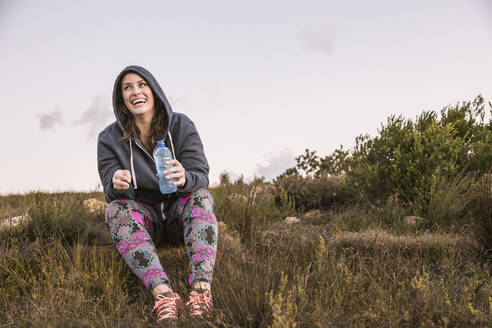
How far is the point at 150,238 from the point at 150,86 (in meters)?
1.32

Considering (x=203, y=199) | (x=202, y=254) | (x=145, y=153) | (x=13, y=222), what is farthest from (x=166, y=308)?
(x=13, y=222)

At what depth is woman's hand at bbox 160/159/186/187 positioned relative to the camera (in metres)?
2.75

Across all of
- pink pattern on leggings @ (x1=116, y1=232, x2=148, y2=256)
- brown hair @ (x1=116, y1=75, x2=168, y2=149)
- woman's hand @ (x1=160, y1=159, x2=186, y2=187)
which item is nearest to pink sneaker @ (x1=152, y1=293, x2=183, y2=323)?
pink pattern on leggings @ (x1=116, y1=232, x2=148, y2=256)

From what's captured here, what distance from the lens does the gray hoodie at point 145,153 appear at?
10.5 feet

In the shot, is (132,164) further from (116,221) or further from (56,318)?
(56,318)

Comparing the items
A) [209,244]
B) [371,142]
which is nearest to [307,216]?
[371,142]

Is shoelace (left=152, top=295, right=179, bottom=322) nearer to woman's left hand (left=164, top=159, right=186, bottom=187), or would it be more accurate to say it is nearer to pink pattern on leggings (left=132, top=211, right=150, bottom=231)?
pink pattern on leggings (left=132, top=211, right=150, bottom=231)

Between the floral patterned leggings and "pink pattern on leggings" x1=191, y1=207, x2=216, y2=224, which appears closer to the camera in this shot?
the floral patterned leggings

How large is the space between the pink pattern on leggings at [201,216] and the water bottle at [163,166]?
0.75ft

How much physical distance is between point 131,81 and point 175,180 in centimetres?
103

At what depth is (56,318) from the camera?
7.38ft

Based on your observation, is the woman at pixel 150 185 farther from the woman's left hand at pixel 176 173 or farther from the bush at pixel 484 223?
the bush at pixel 484 223

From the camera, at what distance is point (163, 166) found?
9.85ft

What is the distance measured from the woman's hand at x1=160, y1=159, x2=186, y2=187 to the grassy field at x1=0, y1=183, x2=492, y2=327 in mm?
734
